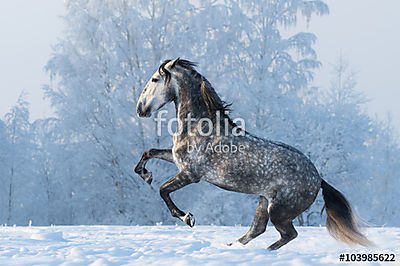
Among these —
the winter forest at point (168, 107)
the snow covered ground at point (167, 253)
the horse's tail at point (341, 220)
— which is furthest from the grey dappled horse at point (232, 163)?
the winter forest at point (168, 107)

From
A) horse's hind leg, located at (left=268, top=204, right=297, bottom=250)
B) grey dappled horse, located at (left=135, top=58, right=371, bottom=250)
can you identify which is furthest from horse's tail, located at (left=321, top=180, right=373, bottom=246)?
horse's hind leg, located at (left=268, top=204, right=297, bottom=250)

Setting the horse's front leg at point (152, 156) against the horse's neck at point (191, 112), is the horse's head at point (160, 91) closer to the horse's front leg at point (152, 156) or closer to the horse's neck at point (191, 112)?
the horse's neck at point (191, 112)

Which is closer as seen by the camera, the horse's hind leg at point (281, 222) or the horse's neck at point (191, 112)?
the horse's hind leg at point (281, 222)

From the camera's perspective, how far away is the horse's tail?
4.30m

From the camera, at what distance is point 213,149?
13.2ft

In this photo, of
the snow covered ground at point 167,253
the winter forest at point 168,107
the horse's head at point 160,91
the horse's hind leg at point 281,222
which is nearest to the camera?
the snow covered ground at point 167,253

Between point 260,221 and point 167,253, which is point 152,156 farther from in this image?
point 260,221

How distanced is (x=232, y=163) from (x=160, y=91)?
3.71ft

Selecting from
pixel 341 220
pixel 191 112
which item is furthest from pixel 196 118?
pixel 341 220

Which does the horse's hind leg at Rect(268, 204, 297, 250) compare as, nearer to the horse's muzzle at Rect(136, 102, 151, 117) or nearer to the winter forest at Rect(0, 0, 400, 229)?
the horse's muzzle at Rect(136, 102, 151, 117)

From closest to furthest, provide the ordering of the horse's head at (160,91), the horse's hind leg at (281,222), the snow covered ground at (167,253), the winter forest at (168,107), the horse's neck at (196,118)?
1. the snow covered ground at (167,253)
2. the horse's hind leg at (281,222)
3. the horse's neck at (196,118)
4. the horse's head at (160,91)
5. the winter forest at (168,107)

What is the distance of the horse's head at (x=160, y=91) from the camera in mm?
4258

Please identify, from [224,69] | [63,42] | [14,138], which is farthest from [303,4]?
[14,138]

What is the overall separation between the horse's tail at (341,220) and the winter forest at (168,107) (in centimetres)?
932
